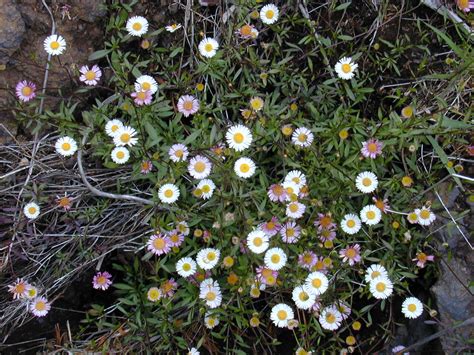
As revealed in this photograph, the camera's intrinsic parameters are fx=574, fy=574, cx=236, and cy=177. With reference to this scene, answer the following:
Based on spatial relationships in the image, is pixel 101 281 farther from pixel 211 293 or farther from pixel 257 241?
pixel 257 241

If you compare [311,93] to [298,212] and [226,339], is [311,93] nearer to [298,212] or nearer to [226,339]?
[298,212]

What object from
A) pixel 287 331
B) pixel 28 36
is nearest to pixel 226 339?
pixel 287 331

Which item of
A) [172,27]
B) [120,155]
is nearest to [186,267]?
[120,155]

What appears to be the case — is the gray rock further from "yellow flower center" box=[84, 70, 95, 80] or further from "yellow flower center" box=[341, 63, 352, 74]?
"yellow flower center" box=[341, 63, 352, 74]

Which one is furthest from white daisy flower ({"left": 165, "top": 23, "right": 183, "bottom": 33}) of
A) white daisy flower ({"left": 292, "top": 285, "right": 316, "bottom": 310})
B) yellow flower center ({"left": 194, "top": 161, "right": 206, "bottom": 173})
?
white daisy flower ({"left": 292, "top": 285, "right": 316, "bottom": 310})

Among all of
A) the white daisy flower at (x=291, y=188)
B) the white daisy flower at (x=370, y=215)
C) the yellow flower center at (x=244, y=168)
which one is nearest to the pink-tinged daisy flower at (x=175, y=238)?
the yellow flower center at (x=244, y=168)
